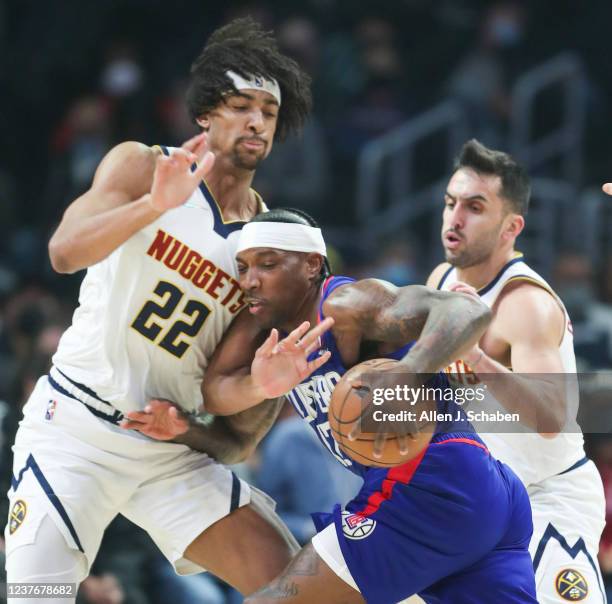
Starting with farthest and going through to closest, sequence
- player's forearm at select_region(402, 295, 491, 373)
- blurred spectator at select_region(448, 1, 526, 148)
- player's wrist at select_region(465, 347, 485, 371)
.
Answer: blurred spectator at select_region(448, 1, 526, 148), player's wrist at select_region(465, 347, 485, 371), player's forearm at select_region(402, 295, 491, 373)

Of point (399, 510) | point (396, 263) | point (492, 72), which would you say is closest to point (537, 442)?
point (399, 510)

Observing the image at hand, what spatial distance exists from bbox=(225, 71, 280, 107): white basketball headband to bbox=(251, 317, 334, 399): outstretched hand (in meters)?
1.20

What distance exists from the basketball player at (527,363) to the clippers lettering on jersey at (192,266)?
0.98m

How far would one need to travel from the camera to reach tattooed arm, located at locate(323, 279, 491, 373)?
4238mm

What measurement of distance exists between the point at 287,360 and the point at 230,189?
100cm

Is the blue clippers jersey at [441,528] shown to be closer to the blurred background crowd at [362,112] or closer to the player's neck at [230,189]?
the player's neck at [230,189]

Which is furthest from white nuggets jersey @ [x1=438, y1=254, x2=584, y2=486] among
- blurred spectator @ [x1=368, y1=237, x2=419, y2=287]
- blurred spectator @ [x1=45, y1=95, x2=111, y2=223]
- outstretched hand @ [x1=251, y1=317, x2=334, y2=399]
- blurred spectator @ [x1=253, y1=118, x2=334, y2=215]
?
blurred spectator @ [x1=45, y1=95, x2=111, y2=223]

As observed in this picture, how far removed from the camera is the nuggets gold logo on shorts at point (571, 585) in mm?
5207

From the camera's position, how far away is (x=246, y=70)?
5.36 metres

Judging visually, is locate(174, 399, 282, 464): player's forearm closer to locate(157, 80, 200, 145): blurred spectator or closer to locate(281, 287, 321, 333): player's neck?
locate(281, 287, 321, 333): player's neck

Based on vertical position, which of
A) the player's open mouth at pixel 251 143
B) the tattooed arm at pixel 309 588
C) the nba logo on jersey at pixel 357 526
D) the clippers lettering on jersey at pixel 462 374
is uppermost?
the player's open mouth at pixel 251 143

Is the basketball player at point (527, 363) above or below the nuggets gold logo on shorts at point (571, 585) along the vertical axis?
above

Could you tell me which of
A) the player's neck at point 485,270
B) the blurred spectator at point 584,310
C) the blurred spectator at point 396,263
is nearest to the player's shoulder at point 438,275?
the player's neck at point 485,270

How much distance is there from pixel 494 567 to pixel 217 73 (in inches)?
95.3
